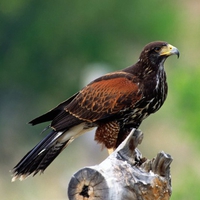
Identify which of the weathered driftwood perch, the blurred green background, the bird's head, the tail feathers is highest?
the blurred green background

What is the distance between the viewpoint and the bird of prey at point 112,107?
334 inches

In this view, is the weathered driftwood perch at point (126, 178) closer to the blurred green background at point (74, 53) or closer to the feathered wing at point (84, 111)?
the feathered wing at point (84, 111)

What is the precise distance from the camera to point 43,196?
62.1 ft

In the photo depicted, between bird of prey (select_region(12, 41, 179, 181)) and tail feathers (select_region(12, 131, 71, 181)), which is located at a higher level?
bird of prey (select_region(12, 41, 179, 181))

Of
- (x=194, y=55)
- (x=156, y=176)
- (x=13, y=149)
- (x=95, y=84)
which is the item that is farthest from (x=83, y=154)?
(x=156, y=176)

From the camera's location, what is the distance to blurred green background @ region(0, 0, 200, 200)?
2431cm

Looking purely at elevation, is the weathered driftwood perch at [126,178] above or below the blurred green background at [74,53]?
below

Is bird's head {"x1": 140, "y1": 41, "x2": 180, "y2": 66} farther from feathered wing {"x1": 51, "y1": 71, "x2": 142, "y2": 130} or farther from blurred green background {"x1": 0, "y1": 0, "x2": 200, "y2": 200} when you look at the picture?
blurred green background {"x1": 0, "y1": 0, "x2": 200, "y2": 200}

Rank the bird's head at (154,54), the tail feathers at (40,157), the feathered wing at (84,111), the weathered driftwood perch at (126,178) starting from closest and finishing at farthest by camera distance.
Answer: the weathered driftwood perch at (126,178) → the tail feathers at (40,157) → the feathered wing at (84,111) → the bird's head at (154,54)

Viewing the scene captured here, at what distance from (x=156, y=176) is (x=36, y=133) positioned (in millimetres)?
18899

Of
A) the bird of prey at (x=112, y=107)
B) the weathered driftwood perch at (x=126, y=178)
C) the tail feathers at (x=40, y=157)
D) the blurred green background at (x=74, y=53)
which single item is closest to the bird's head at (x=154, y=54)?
the bird of prey at (x=112, y=107)

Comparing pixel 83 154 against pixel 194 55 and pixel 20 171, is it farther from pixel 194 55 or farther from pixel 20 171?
pixel 20 171

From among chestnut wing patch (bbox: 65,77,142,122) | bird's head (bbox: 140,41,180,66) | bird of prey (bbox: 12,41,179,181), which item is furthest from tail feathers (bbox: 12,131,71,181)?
bird's head (bbox: 140,41,180,66)

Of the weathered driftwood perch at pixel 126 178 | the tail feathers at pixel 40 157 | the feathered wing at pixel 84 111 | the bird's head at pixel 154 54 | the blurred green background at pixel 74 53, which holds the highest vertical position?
the blurred green background at pixel 74 53
